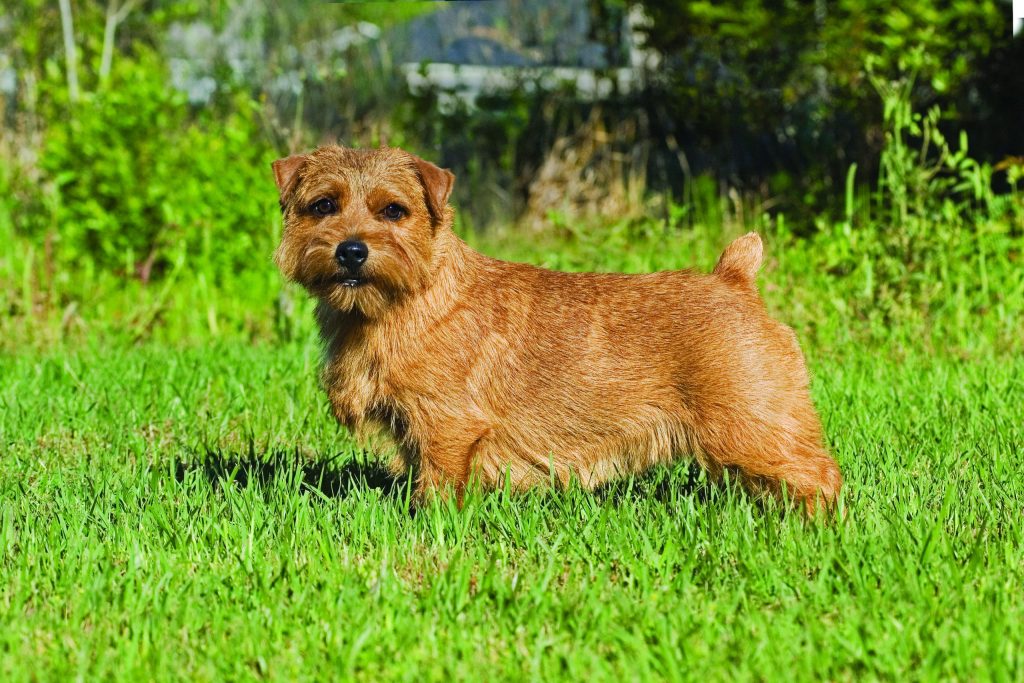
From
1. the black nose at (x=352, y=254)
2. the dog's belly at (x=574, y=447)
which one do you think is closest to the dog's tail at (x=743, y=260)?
the dog's belly at (x=574, y=447)

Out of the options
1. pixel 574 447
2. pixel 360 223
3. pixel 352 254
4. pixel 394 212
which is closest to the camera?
pixel 352 254

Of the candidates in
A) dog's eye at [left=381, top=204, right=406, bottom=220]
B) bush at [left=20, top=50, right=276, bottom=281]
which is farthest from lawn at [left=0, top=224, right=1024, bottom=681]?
bush at [left=20, top=50, right=276, bottom=281]

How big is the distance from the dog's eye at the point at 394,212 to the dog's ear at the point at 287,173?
396 mm

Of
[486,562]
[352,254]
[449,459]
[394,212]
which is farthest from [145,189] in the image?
[486,562]

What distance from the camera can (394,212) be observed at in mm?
3918

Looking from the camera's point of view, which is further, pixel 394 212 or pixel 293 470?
pixel 293 470

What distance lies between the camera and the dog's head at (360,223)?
147 inches

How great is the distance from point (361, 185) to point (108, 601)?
1570 millimetres

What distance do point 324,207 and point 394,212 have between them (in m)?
0.24

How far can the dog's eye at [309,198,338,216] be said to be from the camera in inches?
154

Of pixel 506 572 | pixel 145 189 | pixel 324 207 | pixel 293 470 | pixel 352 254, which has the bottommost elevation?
pixel 293 470

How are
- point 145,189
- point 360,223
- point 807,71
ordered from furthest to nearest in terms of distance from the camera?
point 807,71
point 145,189
point 360,223

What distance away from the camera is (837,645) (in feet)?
9.44

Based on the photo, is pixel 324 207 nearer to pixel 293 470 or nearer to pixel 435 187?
pixel 435 187
